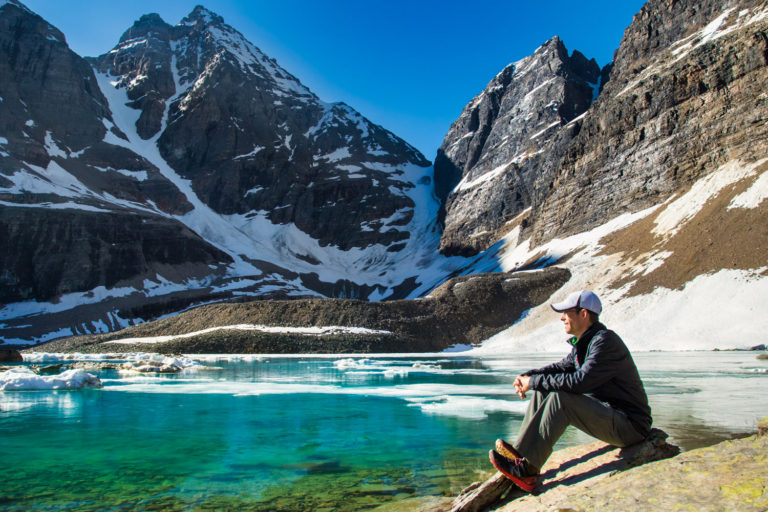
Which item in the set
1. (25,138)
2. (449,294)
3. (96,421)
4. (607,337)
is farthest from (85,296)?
(607,337)

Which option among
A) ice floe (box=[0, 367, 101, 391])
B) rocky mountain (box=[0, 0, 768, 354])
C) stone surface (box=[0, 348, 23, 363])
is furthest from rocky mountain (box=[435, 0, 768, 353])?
stone surface (box=[0, 348, 23, 363])

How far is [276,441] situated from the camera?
1201 centimetres

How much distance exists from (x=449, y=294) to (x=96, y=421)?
203 ft

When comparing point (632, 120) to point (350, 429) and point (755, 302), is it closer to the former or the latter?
point (755, 302)

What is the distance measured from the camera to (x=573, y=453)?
6.51 metres

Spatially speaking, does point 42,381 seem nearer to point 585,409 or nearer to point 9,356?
point 585,409

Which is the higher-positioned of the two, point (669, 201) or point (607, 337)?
point (669, 201)

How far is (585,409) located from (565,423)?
268 mm

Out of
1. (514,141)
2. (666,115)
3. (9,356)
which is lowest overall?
(9,356)

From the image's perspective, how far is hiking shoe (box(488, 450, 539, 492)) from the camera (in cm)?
538

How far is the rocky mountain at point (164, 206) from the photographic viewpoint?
360 ft

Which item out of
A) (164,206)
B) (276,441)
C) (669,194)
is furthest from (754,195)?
(164,206)

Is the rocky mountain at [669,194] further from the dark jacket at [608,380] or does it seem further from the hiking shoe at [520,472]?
the hiking shoe at [520,472]

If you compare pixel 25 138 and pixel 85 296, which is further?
pixel 25 138
